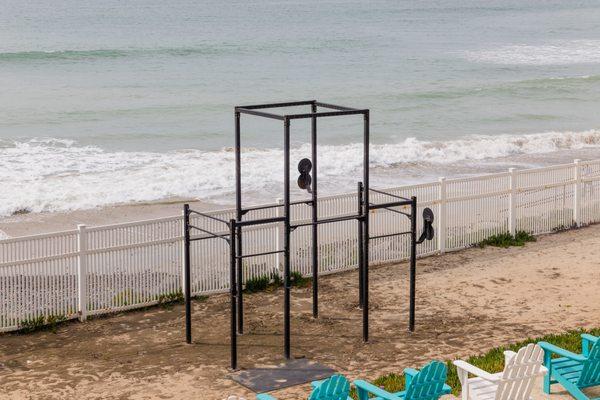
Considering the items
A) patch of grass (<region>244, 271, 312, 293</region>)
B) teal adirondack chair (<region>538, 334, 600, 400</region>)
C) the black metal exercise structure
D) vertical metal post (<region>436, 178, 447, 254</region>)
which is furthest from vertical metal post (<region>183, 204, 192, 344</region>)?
vertical metal post (<region>436, 178, 447, 254</region>)

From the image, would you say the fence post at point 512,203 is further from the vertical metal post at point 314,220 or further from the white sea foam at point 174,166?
the white sea foam at point 174,166

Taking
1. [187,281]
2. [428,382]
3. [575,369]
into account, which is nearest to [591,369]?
[575,369]

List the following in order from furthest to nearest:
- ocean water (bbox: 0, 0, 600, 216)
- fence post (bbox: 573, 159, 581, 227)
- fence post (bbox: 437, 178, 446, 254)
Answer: ocean water (bbox: 0, 0, 600, 216), fence post (bbox: 573, 159, 581, 227), fence post (bbox: 437, 178, 446, 254)

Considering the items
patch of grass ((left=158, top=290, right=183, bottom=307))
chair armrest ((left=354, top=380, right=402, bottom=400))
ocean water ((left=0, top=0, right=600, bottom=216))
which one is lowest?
patch of grass ((left=158, top=290, right=183, bottom=307))

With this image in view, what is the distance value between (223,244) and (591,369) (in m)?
6.26

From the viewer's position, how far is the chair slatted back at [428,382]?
33.3 feet

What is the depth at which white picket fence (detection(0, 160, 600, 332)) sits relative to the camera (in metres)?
14.2

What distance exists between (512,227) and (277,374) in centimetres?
740

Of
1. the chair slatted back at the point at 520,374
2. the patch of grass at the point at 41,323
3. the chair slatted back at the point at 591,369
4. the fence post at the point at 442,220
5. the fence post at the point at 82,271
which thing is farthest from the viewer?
the fence post at the point at 442,220

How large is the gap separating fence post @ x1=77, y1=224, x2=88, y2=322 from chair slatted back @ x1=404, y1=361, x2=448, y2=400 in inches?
228

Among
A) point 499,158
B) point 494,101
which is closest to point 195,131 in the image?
point 499,158

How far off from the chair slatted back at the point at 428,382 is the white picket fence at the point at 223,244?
5722 mm

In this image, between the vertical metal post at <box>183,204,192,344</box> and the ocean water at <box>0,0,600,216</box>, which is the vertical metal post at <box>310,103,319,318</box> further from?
the ocean water at <box>0,0,600,216</box>

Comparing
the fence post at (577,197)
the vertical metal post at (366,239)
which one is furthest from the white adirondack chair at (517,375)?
the fence post at (577,197)
